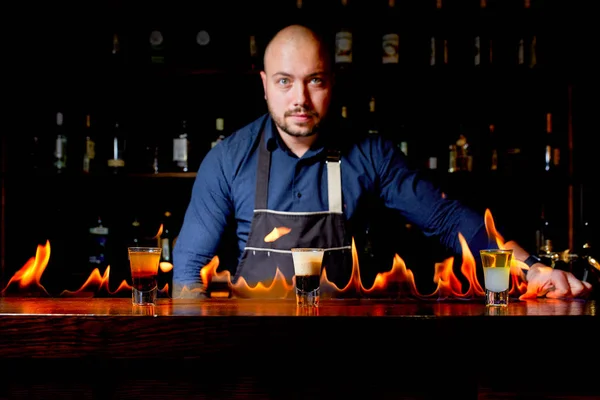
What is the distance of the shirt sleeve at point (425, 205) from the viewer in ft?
7.20

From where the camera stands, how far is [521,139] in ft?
10.5

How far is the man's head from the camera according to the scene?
2.34 metres

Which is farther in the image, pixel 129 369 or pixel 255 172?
pixel 255 172

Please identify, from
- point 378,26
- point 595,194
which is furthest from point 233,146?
point 595,194

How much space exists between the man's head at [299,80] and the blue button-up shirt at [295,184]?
169 mm

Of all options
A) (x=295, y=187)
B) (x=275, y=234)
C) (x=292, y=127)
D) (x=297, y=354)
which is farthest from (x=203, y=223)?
(x=297, y=354)

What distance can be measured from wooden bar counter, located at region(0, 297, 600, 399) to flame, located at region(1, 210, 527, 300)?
44cm


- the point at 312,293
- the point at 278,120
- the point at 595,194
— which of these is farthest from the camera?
the point at 595,194

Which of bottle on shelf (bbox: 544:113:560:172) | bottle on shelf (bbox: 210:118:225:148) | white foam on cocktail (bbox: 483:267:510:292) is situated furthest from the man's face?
bottle on shelf (bbox: 544:113:560:172)

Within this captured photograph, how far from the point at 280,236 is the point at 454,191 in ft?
3.52

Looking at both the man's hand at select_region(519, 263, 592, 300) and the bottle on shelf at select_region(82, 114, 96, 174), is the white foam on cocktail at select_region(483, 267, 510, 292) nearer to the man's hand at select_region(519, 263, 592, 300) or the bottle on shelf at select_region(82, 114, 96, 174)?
the man's hand at select_region(519, 263, 592, 300)

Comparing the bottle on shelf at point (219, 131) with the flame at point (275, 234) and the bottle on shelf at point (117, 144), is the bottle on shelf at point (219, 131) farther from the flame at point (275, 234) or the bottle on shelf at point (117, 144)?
the flame at point (275, 234)

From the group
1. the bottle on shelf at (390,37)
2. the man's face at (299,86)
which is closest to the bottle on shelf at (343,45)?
the bottle on shelf at (390,37)

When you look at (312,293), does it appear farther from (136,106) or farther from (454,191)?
(136,106)
